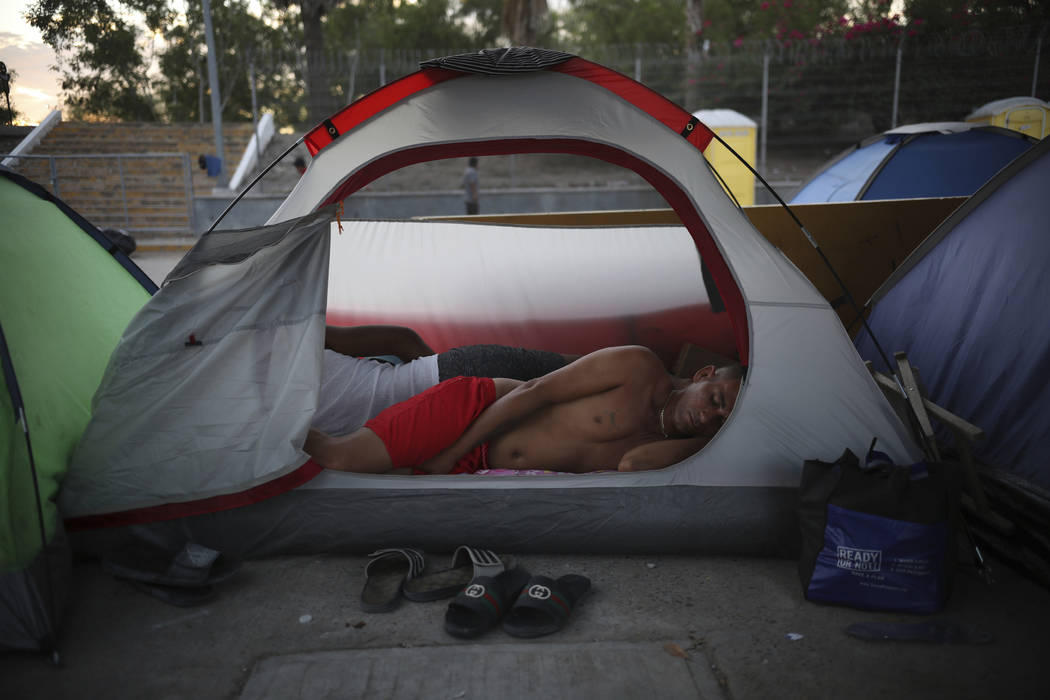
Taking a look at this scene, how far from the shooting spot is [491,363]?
10.8ft

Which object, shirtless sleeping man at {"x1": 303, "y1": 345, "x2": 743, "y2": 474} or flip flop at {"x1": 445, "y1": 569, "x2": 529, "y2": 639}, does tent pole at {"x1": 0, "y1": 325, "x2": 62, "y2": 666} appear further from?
flip flop at {"x1": 445, "y1": 569, "x2": 529, "y2": 639}

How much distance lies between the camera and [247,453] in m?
2.42

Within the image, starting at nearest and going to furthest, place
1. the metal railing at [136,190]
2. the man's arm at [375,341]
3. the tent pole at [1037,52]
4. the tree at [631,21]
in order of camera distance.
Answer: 1. the man's arm at [375,341]
2. the tent pole at [1037,52]
3. the metal railing at [136,190]
4. the tree at [631,21]

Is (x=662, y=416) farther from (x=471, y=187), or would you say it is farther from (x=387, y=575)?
(x=471, y=187)

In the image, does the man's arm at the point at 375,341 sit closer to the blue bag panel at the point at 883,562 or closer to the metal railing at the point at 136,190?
the blue bag panel at the point at 883,562

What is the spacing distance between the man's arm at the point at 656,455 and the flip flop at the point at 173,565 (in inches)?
52.2

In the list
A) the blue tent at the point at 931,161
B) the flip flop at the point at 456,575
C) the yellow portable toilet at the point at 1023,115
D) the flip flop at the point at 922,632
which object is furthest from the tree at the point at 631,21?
the flip flop at the point at 922,632

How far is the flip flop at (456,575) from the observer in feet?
7.46

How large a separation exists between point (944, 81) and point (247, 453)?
12559mm

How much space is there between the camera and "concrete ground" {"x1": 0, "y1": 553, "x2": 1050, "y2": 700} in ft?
6.18

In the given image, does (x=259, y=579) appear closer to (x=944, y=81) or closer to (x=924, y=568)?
(x=924, y=568)

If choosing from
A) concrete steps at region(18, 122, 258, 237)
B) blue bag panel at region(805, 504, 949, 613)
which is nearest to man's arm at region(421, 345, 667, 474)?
blue bag panel at region(805, 504, 949, 613)

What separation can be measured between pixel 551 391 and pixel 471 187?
8.53 metres

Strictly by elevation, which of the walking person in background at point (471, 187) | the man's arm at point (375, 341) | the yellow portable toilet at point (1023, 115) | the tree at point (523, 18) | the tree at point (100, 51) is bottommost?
the man's arm at point (375, 341)
